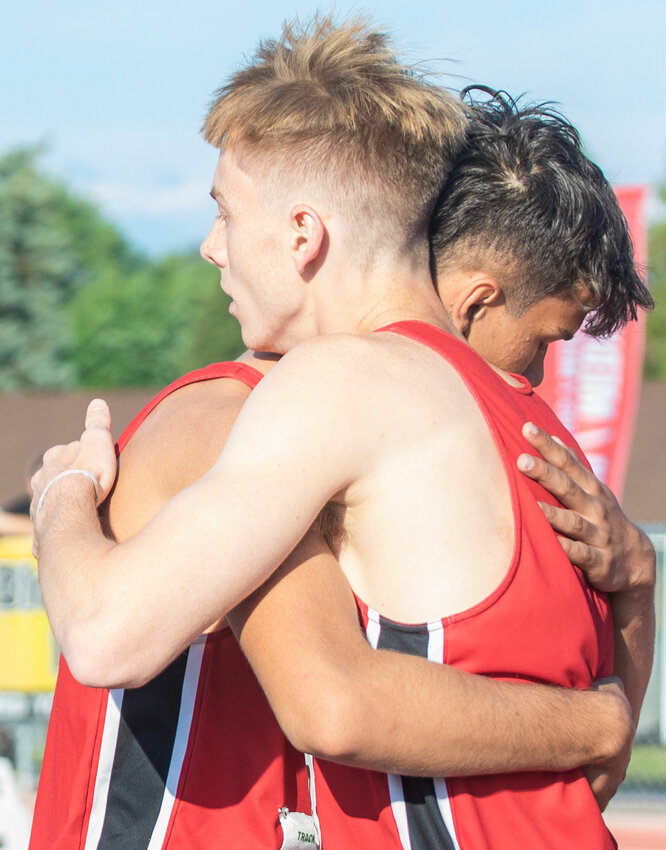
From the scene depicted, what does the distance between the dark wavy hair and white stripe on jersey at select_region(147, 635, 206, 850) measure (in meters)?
1.00

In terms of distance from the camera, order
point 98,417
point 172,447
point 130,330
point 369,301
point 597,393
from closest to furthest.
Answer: point 172,447 < point 369,301 < point 98,417 < point 597,393 < point 130,330

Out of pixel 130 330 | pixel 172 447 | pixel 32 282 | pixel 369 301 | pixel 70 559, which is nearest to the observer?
pixel 70 559

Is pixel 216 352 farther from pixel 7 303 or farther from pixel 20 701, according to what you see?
pixel 20 701

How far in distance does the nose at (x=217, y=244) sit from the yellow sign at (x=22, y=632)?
7.01 metres

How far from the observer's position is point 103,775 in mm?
2025

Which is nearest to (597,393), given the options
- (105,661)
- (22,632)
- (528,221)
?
(22,632)

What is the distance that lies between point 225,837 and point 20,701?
7.43 metres

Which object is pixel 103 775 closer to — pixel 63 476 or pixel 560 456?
pixel 63 476

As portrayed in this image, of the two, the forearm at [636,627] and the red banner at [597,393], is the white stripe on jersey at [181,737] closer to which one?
the forearm at [636,627]

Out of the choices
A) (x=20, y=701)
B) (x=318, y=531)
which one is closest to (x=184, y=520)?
(x=318, y=531)

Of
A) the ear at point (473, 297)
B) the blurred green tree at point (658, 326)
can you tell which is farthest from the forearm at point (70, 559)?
the blurred green tree at point (658, 326)

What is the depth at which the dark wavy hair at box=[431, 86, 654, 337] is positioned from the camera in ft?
7.77

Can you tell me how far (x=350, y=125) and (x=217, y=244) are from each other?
0.40 m

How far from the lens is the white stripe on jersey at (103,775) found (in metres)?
2.02
